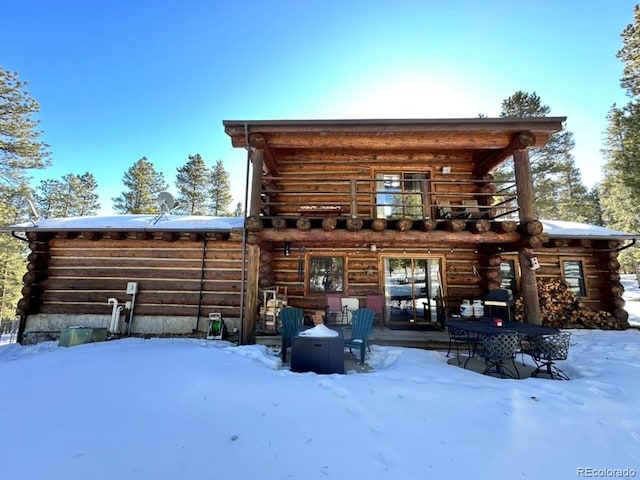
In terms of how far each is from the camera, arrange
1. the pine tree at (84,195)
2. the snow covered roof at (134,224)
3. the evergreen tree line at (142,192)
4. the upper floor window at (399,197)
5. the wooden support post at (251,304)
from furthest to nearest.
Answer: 1. the pine tree at (84,195)
2. the evergreen tree line at (142,192)
3. the upper floor window at (399,197)
4. the snow covered roof at (134,224)
5. the wooden support post at (251,304)

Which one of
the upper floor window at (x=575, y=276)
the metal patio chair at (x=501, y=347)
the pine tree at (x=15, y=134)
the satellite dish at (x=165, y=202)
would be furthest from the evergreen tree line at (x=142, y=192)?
the upper floor window at (x=575, y=276)

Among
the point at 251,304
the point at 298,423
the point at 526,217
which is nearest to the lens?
the point at 298,423

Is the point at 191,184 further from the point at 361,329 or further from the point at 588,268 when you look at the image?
the point at 588,268

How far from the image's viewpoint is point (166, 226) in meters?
8.20

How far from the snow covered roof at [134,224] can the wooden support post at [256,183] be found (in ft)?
3.51

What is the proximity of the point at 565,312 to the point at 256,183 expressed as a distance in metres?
10.1

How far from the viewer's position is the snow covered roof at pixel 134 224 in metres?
7.97

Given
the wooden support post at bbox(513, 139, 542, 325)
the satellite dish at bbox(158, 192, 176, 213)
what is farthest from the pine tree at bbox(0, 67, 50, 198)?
the wooden support post at bbox(513, 139, 542, 325)

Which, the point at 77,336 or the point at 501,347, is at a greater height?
the point at 501,347

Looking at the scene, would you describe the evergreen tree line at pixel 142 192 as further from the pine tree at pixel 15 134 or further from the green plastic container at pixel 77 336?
the green plastic container at pixel 77 336

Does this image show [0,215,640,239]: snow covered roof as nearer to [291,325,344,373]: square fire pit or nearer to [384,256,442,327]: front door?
[384,256,442,327]: front door

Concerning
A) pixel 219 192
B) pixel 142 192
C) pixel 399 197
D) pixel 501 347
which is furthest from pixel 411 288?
pixel 142 192

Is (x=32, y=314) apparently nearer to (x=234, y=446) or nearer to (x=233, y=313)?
(x=233, y=313)
